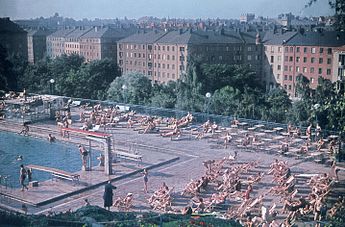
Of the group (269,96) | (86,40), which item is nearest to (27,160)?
(269,96)

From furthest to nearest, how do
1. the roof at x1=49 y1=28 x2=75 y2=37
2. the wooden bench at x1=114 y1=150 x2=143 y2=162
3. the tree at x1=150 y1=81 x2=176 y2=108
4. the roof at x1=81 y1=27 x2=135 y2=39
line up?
the roof at x1=49 y1=28 x2=75 y2=37 → the roof at x1=81 y1=27 x2=135 y2=39 → the tree at x1=150 y1=81 x2=176 y2=108 → the wooden bench at x1=114 y1=150 x2=143 y2=162

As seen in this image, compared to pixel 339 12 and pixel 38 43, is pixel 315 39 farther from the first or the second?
pixel 339 12

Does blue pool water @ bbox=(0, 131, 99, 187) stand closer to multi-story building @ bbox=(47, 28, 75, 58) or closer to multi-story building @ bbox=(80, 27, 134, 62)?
multi-story building @ bbox=(80, 27, 134, 62)

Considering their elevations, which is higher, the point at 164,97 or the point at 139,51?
the point at 139,51

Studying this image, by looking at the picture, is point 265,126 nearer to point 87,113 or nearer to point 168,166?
point 168,166

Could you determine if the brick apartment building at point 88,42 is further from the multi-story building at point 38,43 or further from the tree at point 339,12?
the tree at point 339,12

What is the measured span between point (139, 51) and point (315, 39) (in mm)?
10217

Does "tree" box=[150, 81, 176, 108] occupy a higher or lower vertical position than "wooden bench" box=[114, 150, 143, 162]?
higher

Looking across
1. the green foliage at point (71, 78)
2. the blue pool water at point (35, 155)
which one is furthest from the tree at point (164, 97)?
the blue pool water at point (35, 155)

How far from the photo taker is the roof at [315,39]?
23500 millimetres

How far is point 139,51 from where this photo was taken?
2927 centimetres

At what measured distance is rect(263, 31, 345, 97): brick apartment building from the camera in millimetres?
23516

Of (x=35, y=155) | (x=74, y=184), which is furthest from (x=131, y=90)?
(x=74, y=184)

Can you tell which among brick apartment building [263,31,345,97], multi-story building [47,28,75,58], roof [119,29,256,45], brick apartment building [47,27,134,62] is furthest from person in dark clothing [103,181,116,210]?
multi-story building [47,28,75,58]
